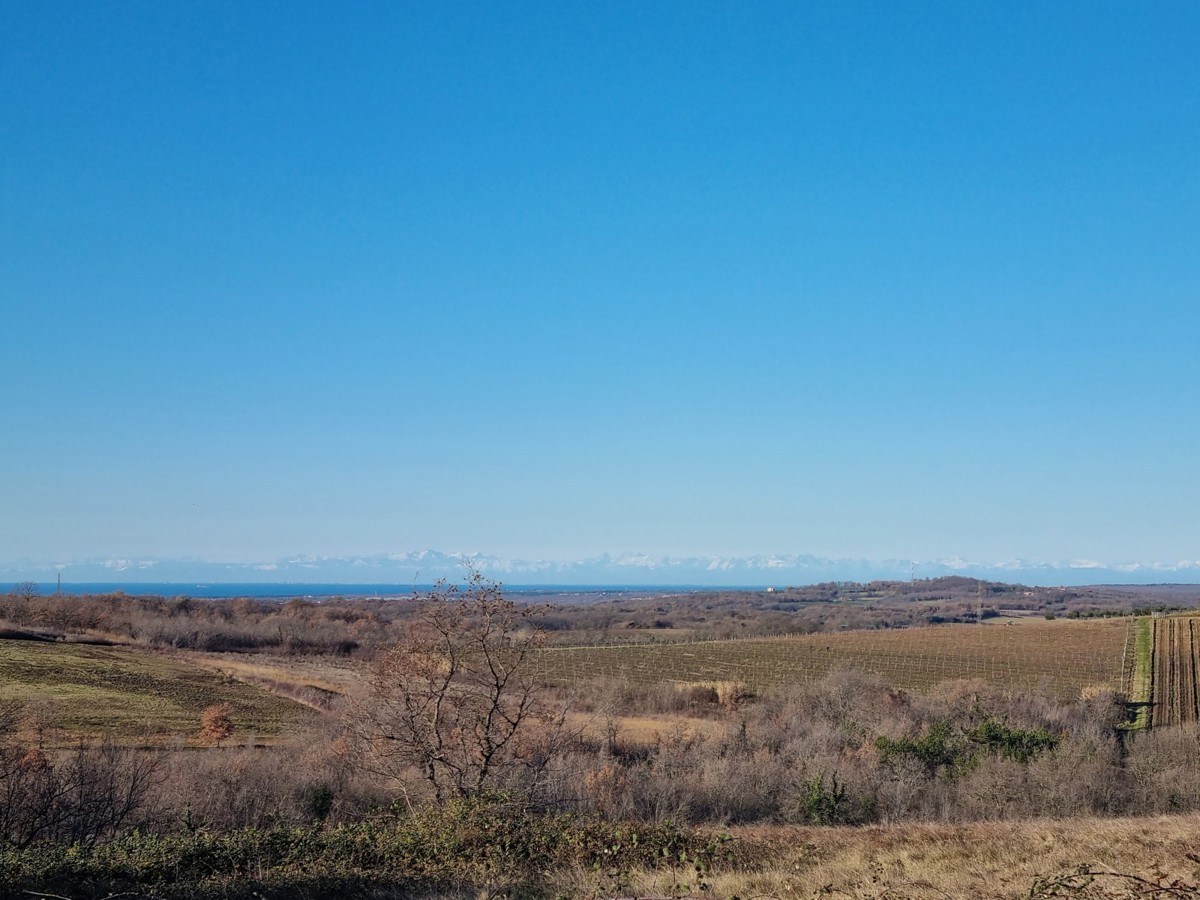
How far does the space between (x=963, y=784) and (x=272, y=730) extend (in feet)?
118

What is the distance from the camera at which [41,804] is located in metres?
21.3

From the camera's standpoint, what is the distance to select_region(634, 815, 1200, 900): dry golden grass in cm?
1248

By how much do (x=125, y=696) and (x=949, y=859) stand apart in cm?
5688

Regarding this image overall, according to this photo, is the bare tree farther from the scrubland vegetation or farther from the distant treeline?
the distant treeline

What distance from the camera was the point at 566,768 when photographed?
32562 millimetres

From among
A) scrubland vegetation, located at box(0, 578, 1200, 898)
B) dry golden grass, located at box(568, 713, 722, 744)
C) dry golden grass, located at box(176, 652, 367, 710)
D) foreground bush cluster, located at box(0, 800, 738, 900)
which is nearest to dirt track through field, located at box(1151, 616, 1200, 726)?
scrubland vegetation, located at box(0, 578, 1200, 898)

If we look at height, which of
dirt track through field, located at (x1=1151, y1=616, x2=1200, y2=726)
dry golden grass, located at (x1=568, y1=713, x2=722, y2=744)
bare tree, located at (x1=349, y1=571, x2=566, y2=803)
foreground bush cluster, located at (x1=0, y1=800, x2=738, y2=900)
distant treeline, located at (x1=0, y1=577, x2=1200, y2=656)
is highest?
bare tree, located at (x1=349, y1=571, x2=566, y2=803)

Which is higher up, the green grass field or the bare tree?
the bare tree

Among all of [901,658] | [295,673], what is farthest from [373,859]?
[901,658]

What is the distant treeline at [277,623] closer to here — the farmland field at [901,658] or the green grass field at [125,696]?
the green grass field at [125,696]

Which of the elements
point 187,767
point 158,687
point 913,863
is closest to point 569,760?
point 187,767

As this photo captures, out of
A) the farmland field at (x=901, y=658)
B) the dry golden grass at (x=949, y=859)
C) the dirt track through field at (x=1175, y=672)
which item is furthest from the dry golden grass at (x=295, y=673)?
the dirt track through field at (x=1175, y=672)

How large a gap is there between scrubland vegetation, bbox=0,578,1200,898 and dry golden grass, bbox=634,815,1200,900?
107 millimetres

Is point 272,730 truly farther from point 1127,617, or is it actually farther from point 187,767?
point 1127,617
